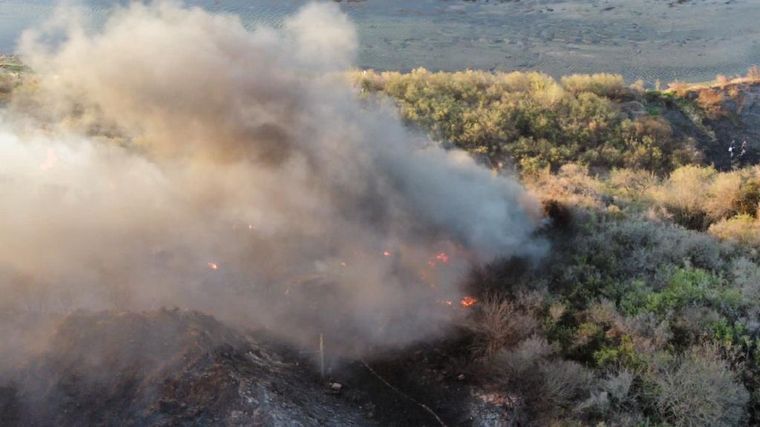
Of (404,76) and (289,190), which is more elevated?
(404,76)

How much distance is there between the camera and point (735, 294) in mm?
8820

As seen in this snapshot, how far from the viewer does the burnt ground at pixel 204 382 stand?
6.79 metres

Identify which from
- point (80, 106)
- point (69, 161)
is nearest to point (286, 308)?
point (69, 161)

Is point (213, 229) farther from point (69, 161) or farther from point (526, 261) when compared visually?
point (526, 261)

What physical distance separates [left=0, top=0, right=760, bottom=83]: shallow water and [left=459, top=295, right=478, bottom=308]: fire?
55.0 ft

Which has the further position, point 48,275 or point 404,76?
point 404,76

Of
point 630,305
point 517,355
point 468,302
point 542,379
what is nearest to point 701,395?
point 542,379

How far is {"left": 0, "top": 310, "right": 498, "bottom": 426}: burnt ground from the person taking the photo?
22.3 ft

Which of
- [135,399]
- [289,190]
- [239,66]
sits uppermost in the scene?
[239,66]

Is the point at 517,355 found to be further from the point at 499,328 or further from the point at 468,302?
the point at 468,302

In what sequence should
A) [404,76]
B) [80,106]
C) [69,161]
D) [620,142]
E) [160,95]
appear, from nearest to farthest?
[160,95]
[69,161]
[80,106]
[620,142]
[404,76]

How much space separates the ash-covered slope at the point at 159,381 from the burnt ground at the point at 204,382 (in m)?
0.01

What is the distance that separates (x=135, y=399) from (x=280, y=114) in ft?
15.8

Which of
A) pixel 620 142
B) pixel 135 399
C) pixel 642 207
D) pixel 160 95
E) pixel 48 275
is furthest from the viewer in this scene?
pixel 620 142
